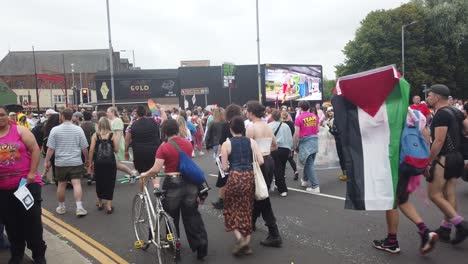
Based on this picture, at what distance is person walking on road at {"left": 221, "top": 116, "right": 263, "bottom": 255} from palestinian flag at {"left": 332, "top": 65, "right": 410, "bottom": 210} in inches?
46.3

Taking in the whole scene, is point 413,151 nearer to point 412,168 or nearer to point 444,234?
point 412,168

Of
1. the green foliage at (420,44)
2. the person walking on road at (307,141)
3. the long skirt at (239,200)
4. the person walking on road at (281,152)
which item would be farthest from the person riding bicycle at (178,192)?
the green foliage at (420,44)

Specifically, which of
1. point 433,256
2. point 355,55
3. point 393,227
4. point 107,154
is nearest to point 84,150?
point 107,154

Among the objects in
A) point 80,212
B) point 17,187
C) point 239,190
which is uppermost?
point 17,187

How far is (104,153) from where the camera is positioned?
736cm

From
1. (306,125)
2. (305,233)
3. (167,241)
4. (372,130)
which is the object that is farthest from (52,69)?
(372,130)

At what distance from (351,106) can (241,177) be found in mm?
1571

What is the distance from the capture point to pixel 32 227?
15.2 feet

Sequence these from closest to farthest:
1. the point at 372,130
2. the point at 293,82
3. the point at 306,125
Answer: the point at 372,130, the point at 306,125, the point at 293,82

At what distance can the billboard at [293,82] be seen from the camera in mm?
43844

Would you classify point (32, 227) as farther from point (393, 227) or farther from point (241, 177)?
point (393, 227)

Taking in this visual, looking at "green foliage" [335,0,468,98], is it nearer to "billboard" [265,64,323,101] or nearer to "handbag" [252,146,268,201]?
"billboard" [265,64,323,101]

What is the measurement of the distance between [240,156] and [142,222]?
4.97 feet

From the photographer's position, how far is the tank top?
5.03m
